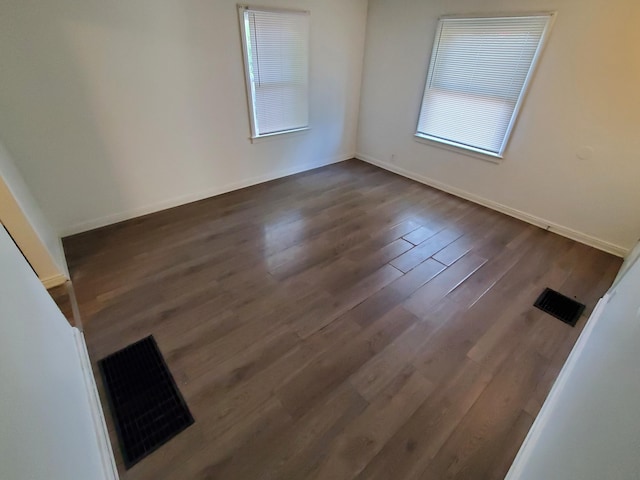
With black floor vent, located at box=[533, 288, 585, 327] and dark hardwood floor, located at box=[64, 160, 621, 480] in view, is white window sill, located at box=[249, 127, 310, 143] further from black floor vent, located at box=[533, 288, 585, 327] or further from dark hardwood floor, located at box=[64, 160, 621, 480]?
black floor vent, located at box=[533, 288, 585, 327]

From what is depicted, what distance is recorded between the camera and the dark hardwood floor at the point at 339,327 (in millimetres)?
1375

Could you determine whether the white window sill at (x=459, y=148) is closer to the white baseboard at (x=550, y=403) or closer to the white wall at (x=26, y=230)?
the white baseboard at (x=550, y=403)

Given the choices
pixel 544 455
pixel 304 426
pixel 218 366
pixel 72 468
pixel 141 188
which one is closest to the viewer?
pixel 72 468

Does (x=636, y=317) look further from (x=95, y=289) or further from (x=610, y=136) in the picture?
(x=95, y=289)

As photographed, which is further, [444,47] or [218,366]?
[444,47]

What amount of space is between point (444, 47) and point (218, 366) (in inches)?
146

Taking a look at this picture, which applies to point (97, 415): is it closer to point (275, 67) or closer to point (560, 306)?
point (560, 306)

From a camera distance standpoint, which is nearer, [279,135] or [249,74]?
[249,74]

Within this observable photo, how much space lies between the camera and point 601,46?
2383 millimetres

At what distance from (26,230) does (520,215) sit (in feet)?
13.7

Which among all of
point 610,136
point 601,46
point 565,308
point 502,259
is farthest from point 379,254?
point 601,46

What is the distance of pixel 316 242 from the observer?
108 inches

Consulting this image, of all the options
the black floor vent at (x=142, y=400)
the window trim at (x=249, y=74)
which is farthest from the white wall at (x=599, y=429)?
the window trim at (x=249, y=74)

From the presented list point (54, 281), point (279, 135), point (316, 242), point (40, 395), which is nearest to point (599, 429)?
point (40, 395)
